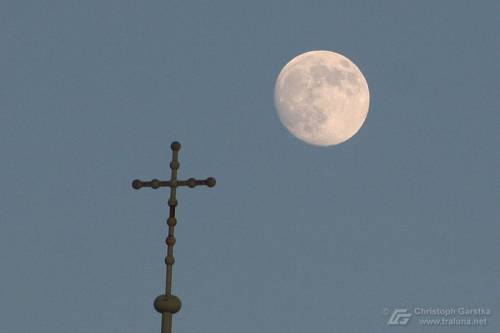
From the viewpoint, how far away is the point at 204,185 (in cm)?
3312

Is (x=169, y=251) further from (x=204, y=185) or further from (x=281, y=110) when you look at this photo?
(x=281, y=110)

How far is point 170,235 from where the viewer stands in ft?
110

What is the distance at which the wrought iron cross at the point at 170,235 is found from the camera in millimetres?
33219

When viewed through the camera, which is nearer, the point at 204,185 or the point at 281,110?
the point at 204,185

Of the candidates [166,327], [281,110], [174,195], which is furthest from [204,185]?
[281,110]

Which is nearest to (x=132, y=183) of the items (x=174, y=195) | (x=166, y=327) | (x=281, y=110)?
(x=174, y=195)

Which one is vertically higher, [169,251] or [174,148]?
[174,148]

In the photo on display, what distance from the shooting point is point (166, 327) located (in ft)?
110

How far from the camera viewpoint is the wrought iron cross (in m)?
33.2

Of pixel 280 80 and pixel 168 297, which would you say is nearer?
pixel 168 297

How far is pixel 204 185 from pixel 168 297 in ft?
8.13

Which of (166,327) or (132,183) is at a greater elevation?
(132,183)

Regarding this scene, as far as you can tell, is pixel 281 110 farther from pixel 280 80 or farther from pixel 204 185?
pixel 204 185

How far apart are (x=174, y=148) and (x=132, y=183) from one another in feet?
3.84
